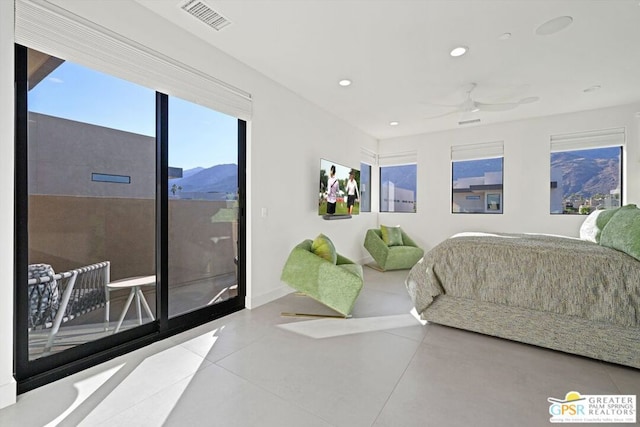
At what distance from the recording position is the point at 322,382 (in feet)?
5.98

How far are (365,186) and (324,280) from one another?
3480 millimetres

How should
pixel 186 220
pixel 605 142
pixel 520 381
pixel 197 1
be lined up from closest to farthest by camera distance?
pixel 520 381 → pixel 197 1 → pixel 186 220 → pixel 605 142

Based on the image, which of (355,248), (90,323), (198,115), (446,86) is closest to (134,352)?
(90,323)

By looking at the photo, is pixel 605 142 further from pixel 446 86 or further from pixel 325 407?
pixel 325 407

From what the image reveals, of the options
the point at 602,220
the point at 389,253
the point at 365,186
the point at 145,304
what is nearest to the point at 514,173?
the point at 602,220

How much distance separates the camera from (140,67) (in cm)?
216

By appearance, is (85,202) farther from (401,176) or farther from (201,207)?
(401,176)

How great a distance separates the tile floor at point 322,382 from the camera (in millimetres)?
1519

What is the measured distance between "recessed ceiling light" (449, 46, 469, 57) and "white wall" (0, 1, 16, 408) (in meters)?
3.23

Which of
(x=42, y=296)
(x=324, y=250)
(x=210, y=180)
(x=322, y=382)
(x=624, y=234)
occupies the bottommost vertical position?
(x=322, y=382)

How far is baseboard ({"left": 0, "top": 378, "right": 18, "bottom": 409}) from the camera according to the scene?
5.09 feet

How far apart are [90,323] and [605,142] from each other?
21.5ft

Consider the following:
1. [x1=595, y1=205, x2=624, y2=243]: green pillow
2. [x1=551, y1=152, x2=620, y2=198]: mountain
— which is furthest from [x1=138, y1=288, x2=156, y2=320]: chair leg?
[x1=551, y1=152, x2=620, y2=198]: mountain

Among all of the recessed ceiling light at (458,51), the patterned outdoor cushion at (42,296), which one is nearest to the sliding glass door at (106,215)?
the patterned outdoor cushion at (42,296)
